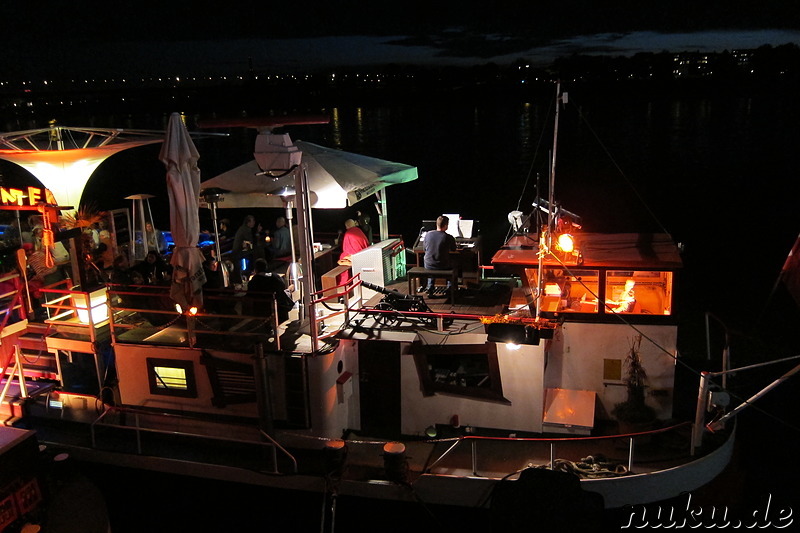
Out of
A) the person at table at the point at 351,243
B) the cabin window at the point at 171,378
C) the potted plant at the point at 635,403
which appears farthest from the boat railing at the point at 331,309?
the potted plant at the point at 635,403

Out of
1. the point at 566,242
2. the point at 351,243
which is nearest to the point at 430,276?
the point at 351,243

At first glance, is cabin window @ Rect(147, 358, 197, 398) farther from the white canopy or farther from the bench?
the bench

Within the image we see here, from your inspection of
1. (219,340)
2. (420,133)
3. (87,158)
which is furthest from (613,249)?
(420,133)

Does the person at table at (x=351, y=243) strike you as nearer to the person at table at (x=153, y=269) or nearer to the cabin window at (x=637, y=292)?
the person at table at (x=153, y=269)

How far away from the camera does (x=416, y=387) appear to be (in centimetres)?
1009

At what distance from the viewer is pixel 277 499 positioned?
9.99 m

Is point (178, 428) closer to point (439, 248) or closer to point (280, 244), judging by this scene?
point (439, 248)

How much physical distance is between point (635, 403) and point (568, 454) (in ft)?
4.55

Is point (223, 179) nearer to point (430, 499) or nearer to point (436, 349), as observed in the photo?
point (436, 349)

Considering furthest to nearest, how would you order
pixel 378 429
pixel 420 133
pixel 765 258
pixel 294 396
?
pixel 420 133 → pixel 765 258 → pixel 378 429 → pixel 294 396

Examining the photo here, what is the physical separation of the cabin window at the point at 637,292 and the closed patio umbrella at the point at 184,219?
638cm

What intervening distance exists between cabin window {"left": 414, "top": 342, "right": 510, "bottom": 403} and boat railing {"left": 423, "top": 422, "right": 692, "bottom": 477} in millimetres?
775

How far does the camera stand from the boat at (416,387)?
921 cm

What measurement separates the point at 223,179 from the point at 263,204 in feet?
3.09
